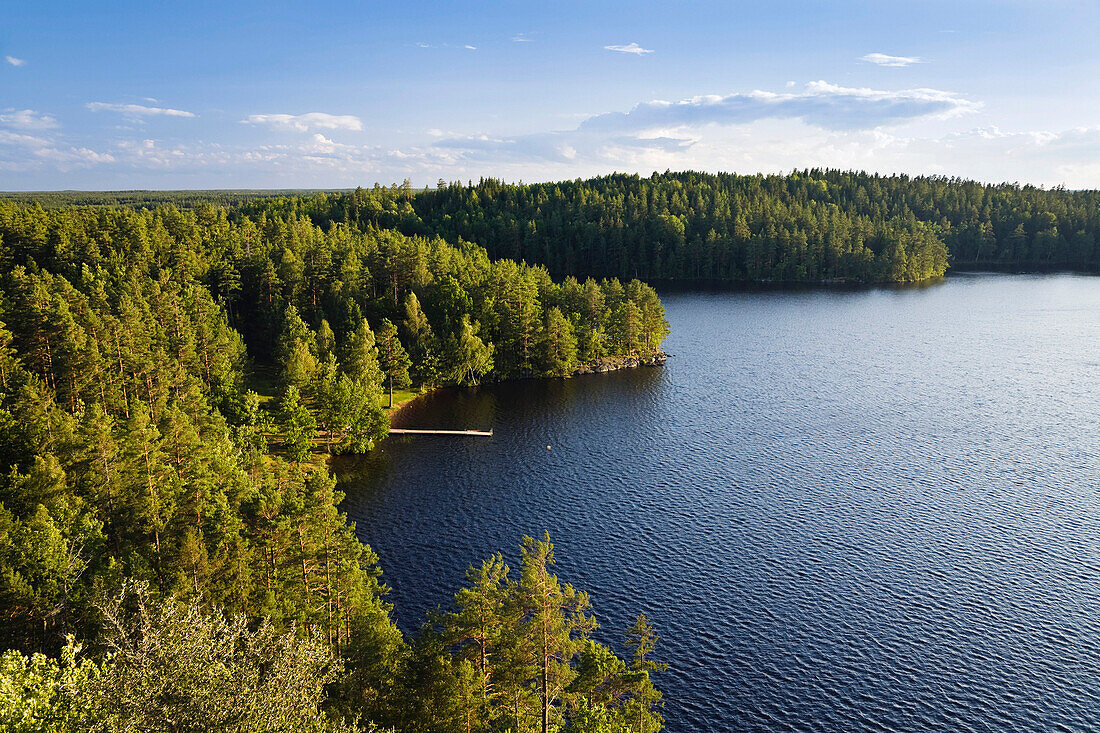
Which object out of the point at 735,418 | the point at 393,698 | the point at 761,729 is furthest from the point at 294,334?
the point at 761,729

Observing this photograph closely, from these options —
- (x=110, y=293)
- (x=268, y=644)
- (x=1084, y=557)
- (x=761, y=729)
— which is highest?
(x=110, y=293)

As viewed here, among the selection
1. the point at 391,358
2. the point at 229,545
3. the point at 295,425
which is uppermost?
the point at 391,358

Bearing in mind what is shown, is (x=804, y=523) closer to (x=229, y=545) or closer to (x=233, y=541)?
(x=233, y=541)

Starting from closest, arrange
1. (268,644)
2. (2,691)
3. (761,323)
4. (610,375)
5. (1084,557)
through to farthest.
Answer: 1. (2,691)
2. (268,644)
3. (1084,557)
4. (610,375)
5. (761,323)

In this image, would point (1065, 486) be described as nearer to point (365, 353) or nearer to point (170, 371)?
point (365, 353)

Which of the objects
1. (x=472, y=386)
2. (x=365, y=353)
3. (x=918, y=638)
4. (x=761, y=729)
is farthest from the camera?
(x=472, y=386)

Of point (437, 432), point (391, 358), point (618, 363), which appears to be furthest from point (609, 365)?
point (437, 432)

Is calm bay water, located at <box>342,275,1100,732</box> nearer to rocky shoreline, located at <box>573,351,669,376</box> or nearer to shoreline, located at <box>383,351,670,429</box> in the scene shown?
shoreline, located at <box>383,351,670,429</box>
